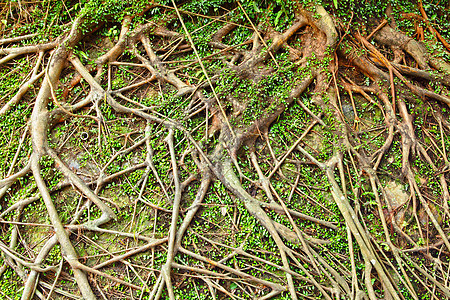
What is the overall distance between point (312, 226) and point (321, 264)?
46cm

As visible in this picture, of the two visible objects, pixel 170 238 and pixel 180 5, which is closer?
pixel 170 238

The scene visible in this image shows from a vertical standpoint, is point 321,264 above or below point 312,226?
below

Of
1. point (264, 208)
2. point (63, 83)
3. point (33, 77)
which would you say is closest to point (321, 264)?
point (264, 208)

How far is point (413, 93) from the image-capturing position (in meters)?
4.41

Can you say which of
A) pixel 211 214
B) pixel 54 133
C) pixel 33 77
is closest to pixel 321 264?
pixel 211 214

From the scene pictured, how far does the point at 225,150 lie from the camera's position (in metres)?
4.04

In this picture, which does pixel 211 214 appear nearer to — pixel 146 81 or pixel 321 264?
pixel 321 264

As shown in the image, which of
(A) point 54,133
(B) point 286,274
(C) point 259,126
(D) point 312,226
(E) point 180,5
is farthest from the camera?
(E) point 180,5

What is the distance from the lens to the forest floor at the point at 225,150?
142 inches

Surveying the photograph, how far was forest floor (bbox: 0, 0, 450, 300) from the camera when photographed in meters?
3.62

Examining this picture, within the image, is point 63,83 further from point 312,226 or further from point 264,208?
point 312,226

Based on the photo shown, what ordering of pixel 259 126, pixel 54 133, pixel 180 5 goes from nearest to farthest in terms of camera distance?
pixel 259 126, pixel 54 133, pixel 180 5

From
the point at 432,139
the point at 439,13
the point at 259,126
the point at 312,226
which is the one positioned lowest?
the point at 312,226

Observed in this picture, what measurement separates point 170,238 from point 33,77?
11.2ft
